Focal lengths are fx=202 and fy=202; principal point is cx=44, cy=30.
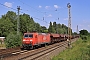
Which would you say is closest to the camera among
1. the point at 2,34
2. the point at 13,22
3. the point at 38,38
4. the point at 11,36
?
the point at 38,38

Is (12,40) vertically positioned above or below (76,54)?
above

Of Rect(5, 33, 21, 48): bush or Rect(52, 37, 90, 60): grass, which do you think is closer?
Rect(52, 37, 90, 60): grass

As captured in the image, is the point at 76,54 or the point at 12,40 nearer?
the point at 76,54

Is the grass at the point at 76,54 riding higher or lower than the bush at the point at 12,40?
lower

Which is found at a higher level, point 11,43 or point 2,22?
point 2,22

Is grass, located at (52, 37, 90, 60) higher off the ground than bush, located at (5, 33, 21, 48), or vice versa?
bush, located at (5, 33, 21, 48)

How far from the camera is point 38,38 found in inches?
1426

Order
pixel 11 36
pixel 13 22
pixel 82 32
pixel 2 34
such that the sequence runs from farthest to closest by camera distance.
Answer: pixel 13 22, pixel 2 34, pixel 82 32, pixel 11 36

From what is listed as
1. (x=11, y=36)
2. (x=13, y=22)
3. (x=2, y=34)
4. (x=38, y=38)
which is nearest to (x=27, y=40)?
(x=38, y=38)

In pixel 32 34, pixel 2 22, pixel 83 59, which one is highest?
pixel 2 22

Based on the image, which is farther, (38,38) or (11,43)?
(11,43)

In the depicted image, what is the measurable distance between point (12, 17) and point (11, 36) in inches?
3519

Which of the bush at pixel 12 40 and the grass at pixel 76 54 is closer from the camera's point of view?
the grass at pixel 76 54

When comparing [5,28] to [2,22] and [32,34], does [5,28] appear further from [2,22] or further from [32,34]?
[32,34]
